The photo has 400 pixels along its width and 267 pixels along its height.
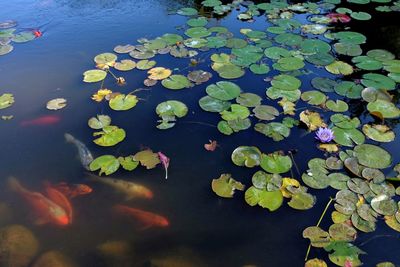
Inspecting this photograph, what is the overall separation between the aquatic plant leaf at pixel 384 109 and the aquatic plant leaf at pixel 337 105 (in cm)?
29

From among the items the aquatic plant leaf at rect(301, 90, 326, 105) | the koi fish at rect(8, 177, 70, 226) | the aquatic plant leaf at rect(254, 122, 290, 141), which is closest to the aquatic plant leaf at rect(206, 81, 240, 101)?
the aquatic plant leaf at rect(254, 122, 290, 141)

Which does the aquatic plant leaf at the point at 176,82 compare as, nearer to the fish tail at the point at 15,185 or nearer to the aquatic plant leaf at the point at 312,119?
the aquatic plant leaf at the point at 312,119

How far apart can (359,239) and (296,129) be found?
150 centimetres

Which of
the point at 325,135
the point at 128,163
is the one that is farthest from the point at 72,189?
the point at 325,135

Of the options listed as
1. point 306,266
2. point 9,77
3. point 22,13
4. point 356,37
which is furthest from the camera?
point 22,13

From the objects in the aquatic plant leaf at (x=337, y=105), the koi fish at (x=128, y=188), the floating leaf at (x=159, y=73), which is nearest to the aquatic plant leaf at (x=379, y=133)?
the aquatic plant leaf at (x=337, y=105)

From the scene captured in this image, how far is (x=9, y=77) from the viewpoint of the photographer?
489 cm

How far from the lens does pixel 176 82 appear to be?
15.3 feet

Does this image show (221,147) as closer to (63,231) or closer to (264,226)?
(264,226)

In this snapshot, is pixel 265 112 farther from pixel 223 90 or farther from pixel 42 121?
pixel 42 121

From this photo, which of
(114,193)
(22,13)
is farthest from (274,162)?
(22,13)

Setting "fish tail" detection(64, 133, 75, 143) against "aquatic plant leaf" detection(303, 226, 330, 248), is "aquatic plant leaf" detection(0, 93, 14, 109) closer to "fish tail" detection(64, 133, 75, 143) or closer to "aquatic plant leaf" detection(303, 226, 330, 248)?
"fish tail" detection(64, 133, 75, 143)

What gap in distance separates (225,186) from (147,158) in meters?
0.92

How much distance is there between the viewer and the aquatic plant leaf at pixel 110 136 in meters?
3.76
